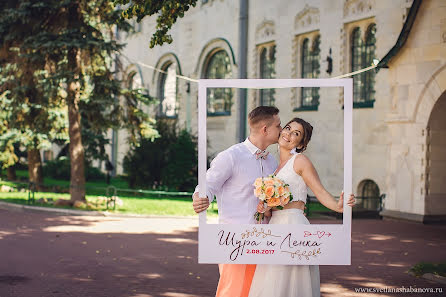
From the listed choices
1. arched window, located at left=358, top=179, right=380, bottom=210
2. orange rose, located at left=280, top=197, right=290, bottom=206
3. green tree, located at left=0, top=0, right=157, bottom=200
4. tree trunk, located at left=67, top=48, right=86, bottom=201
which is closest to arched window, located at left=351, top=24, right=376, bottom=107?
arched window, located at left=358, top=179, right=380, bottom=210

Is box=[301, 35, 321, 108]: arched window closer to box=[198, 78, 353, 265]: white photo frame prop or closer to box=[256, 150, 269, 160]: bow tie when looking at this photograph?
box=[256, 150, 269, 160]: bow tie

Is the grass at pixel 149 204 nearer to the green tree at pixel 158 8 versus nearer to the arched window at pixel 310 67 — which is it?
the arched window at pixel 310 67

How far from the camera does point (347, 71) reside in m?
22.6

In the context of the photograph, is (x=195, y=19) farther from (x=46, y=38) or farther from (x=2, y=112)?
(x=46, y=38)

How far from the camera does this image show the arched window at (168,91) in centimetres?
3573

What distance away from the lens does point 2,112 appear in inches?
1016

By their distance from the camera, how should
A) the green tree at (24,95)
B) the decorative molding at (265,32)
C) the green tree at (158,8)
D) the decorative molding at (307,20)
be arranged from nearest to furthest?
the green tree at (158,8) → the green tree at (24,95) → the decorative molding at (307,20) → the decorative molding at (265,32)

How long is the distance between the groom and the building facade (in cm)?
29

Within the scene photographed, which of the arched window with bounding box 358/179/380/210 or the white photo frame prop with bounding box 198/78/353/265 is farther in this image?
the arched window with bounding box 358/179/380/210

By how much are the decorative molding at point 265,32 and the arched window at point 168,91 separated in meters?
8.75

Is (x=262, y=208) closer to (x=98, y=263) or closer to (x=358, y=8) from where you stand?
(x=98, y=263)

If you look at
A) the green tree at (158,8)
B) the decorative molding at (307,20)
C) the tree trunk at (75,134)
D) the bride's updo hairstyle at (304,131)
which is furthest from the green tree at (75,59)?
the bride's updo hairstyle at (304,131)

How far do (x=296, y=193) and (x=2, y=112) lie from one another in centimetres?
2261

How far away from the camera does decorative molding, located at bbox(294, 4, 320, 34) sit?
2407 cm
